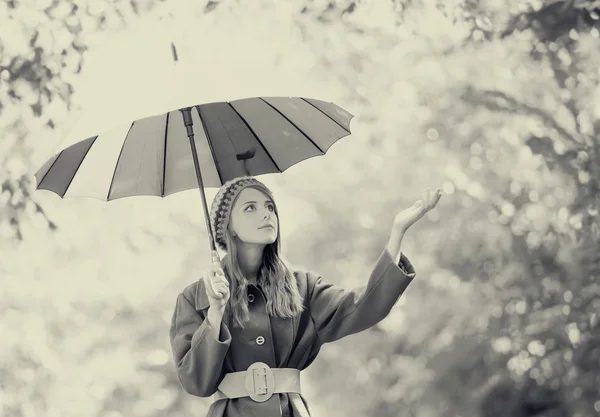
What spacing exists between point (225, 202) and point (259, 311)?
0.33m

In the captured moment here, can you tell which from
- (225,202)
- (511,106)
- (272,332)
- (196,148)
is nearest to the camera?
(272,332)

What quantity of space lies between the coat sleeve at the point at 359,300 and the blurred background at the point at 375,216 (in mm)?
2503

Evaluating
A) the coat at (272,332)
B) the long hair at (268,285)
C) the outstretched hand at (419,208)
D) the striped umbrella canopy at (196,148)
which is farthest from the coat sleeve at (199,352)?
the outstretched hand at (419,208)

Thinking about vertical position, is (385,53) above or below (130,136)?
below

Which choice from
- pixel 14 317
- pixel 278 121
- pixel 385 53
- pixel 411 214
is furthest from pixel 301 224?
pixel 411 214

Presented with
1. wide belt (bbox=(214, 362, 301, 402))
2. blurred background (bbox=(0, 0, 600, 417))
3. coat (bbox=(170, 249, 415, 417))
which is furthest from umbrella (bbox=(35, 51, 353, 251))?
blurred background (bbox=(0, 0, 600, 417))

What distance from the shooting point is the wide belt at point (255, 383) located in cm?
255

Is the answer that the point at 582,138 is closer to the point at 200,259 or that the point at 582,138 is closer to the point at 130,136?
the point at 200,259

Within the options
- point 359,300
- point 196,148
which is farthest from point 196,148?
point 359,300

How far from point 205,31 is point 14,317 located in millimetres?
1870

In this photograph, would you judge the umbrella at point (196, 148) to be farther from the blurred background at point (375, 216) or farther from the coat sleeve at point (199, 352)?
the blurred background at point (375, 216)

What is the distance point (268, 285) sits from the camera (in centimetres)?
269

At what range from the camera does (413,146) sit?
17.7 ft

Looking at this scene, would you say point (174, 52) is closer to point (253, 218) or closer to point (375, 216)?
point (253, 218)
